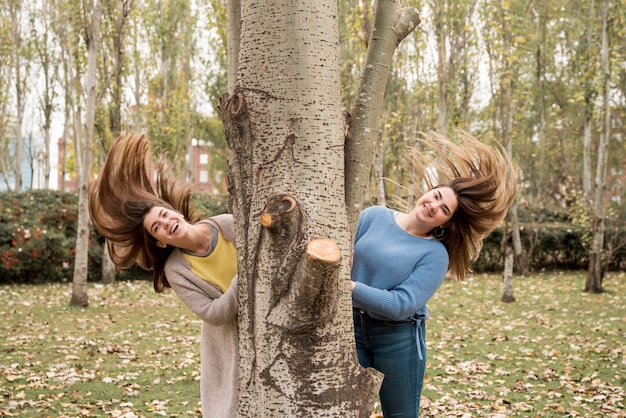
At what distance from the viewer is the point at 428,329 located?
30.1 ft

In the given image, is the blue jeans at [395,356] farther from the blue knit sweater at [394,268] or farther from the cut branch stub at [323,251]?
the cut branch stub at [323,251]

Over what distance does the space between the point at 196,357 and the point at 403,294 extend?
500 centimetres

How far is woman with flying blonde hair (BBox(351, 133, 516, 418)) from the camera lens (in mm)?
2967

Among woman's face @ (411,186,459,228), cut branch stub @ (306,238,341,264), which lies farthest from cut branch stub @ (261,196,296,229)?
woman's face @ (411,186,459,228)

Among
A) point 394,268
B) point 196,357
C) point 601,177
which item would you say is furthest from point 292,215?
point 601,177

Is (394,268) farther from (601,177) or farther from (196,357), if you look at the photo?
(601,177)

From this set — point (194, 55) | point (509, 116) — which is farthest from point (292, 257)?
point (194, 55)

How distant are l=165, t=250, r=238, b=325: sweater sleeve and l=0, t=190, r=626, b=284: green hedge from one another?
10176 mm

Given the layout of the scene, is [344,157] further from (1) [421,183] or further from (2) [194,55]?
(2) [194,55]

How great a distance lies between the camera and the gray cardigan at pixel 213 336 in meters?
3.00

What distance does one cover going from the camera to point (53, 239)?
13711mm

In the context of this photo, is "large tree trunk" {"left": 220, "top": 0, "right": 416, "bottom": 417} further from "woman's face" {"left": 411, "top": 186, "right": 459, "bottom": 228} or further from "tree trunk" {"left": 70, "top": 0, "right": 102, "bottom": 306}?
"tree trunk" {"left": 70, "top": 0, "right": 102, "bottom": 306}

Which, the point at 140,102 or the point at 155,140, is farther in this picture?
the point at 140,102

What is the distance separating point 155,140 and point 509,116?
10353 millimetres
